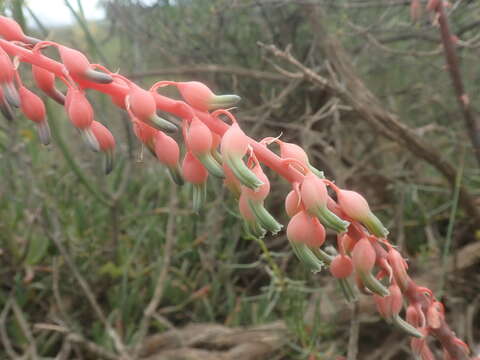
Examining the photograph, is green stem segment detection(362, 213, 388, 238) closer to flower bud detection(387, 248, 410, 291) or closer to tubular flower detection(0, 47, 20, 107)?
flower bud detection(387, 248, 410, 291)

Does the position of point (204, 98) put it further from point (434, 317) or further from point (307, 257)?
point (434, 317)

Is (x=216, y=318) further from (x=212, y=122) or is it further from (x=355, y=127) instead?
(x=212, y=122)

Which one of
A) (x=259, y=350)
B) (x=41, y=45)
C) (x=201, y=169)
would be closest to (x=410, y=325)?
(x=201, y=169)

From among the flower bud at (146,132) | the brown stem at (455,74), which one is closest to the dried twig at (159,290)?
the brown stem at (455,74)

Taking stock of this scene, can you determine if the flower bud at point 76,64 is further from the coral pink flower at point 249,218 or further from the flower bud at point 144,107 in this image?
the coral pink flower at point 249,218

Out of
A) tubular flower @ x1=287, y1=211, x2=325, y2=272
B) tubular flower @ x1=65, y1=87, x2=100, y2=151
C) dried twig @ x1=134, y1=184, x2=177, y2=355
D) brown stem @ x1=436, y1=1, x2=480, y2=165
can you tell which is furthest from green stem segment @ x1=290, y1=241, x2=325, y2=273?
dried twig @ x1=134, y1=184, x2=177, y2=355
